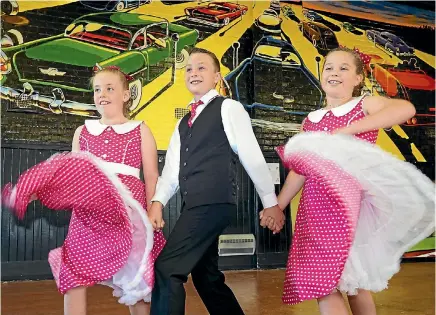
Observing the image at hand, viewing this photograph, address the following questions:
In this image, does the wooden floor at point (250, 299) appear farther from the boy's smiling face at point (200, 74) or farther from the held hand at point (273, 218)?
the boy's smiling face at point (200, 74)

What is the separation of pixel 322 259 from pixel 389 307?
165 cm

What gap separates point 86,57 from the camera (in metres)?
4.79

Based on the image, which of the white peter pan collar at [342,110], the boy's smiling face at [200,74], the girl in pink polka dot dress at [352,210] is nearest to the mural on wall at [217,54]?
the boy's smiling face at [200,74]

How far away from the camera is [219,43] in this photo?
17.8 ft

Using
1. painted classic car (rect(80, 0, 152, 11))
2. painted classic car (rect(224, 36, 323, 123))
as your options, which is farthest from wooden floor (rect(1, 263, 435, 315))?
painted classic car (rect(80, 0, 152, 11))

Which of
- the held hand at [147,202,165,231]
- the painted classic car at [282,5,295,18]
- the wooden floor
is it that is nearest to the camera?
the held hand at [147,202,165,231]

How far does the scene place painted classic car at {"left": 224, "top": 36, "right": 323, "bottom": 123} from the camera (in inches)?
217

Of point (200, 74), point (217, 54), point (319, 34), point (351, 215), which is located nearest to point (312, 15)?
point (319, 34)

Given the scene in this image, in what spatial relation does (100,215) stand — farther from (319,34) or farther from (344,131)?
(319,34)

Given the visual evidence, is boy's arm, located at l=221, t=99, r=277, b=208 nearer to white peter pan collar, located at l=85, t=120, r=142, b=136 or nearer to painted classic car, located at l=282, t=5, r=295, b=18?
white peter pan collar, located at l=85, t=120, r=142, b=136

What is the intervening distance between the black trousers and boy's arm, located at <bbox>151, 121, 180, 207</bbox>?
198 millimetres

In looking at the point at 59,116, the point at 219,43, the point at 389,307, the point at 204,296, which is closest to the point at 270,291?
the point at 389,307

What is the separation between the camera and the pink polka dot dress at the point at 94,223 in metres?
1.76

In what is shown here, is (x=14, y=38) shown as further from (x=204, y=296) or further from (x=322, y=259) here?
(x=322, y=259)
